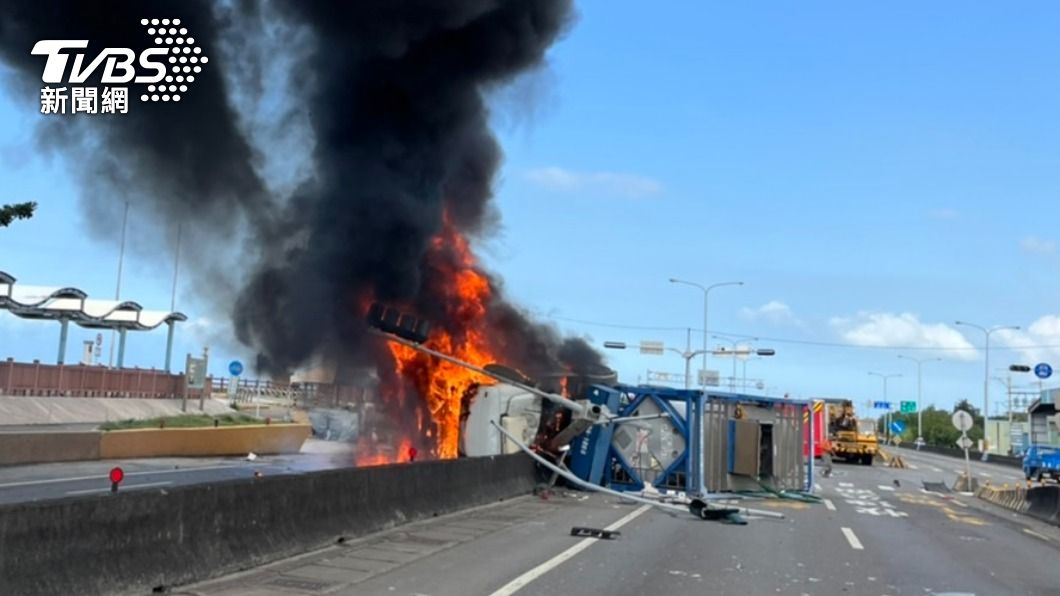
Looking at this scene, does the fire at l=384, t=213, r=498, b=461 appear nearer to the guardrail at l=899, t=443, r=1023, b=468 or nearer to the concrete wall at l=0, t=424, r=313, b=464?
the concrete wall at l=0, t=424, r=313, b=464

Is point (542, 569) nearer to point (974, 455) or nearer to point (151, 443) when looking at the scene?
point (151, 443)

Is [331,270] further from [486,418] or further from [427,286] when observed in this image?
[486,418]

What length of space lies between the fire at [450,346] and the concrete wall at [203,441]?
820 cm

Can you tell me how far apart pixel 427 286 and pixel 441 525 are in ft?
27.8

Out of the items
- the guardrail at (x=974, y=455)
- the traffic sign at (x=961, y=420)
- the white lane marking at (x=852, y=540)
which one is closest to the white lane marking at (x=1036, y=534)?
the white lane marking at (x=852, y=540)

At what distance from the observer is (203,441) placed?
84.6 feet

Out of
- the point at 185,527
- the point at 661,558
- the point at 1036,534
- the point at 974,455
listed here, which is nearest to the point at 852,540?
the point at 661,558

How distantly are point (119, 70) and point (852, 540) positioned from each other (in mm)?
15107

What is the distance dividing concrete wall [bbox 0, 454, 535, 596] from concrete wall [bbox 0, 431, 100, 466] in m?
11.9

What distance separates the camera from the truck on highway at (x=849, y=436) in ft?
149

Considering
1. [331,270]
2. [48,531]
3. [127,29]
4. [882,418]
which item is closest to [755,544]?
[48,531]

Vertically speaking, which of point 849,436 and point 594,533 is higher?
point 849,436

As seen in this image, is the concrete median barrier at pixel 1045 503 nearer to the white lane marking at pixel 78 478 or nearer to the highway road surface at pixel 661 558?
the highway road surface at pixel 661 558

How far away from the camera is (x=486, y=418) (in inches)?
763
